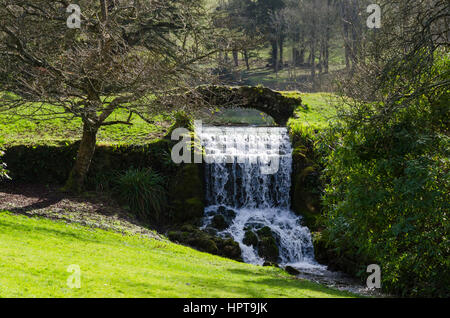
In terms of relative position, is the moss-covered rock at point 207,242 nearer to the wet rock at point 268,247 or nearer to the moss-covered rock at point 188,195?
the wet rock at point 268,247

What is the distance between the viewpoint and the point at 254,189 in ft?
61.7

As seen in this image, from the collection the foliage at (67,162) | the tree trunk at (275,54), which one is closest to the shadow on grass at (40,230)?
the foliage at (67,162)

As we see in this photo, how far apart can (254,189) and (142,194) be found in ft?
15.0

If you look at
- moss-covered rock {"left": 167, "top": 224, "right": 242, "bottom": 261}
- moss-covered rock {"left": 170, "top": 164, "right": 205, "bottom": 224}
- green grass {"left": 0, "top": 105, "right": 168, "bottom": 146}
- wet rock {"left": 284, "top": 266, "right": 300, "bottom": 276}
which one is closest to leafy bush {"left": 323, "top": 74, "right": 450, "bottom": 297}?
wet rock {"left": 284, "top": 266, "right": 300, "bottom": 276}

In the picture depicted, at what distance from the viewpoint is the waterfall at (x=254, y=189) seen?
1616 cm

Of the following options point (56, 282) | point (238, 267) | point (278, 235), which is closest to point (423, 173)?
point (238, 267)

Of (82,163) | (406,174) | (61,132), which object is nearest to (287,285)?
(406,174)

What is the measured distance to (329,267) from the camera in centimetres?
1496

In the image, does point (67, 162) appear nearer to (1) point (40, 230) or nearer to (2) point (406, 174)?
(1) point (40, 230)

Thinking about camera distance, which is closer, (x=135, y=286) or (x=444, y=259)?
(x=135, y=286)

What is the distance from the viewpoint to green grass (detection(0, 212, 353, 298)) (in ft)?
23.1

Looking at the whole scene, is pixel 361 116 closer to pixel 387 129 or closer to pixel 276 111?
pixel 387 129

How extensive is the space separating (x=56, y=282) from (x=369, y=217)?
6267mm

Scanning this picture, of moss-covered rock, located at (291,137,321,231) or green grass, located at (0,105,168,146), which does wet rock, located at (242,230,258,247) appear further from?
green grass, located at (0,105,168,146)
